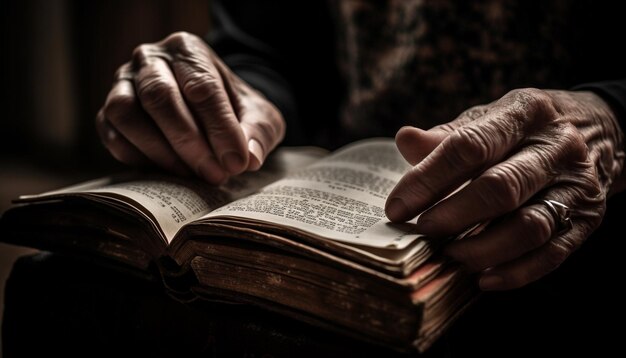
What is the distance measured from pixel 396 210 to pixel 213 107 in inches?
12.3

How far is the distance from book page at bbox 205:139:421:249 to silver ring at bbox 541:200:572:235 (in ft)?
0.49

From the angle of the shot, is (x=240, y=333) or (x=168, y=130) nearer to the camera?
(x=240, y=333)

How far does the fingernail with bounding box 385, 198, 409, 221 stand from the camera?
Answer: 538 mm

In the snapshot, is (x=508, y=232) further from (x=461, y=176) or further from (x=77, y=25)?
(x=77, y=25)

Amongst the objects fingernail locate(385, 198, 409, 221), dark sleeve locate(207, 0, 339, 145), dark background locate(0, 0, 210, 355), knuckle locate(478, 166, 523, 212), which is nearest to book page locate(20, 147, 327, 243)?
fingernail locate(385, 198, 409, 221)

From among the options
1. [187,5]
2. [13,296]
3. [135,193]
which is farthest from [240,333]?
[187,5]

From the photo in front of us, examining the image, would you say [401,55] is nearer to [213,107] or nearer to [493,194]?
[213,107]

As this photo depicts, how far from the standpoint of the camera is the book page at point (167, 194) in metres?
0.61

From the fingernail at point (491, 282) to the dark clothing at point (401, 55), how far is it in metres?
0.42

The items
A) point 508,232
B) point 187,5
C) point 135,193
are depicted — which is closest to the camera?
point 508,232

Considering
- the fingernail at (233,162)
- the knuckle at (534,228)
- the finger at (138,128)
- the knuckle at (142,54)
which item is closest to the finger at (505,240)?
the knuckle at (534,228)

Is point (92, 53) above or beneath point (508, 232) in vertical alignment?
beneath

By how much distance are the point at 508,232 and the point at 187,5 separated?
2.49m

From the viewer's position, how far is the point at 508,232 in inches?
20.1
